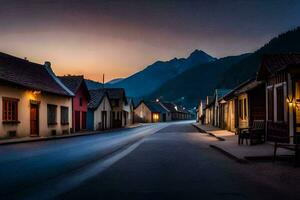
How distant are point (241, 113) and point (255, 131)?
12.0 metres

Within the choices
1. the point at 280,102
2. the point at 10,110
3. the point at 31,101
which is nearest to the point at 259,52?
the point at 31,101

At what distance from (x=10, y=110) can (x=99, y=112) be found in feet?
85.7

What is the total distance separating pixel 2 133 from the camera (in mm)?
27828

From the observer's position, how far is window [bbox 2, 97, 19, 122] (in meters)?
28.4

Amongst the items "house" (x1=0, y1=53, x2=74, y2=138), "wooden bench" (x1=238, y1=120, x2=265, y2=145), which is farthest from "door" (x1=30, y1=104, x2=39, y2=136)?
"wooden bench" (x1=238, y1=120, x2=265, y2=145)

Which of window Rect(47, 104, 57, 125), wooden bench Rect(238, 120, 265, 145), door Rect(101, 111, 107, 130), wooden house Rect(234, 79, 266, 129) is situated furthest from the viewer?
door Rect(101, 111, 107, 130)

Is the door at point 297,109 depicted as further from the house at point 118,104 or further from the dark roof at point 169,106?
the dark roof at point 169,106

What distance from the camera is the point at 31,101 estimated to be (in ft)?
107

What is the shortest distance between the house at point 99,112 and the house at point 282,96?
31.5m

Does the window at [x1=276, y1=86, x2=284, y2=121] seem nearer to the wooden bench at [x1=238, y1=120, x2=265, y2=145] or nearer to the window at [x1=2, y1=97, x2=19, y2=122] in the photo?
the wooden bench at [x1=238, y1=120, x2=265, y2=145]

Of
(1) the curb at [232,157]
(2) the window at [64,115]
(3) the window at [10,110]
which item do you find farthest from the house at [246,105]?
(3) the window at [10,110]

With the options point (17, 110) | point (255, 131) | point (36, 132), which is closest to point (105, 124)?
point (36, 132)

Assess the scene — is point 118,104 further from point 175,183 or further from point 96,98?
point 175,183

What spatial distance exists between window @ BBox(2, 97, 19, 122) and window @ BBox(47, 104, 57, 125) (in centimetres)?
646
